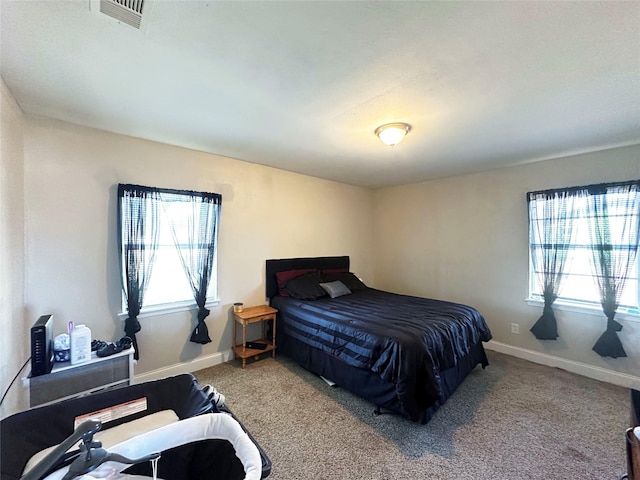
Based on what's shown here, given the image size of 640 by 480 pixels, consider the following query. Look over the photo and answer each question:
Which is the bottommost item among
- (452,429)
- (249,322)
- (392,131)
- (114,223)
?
(452,429)

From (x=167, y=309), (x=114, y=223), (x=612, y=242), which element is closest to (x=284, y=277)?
(x=167, y=309)

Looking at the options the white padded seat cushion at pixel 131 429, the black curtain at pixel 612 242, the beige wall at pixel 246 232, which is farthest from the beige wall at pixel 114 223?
the black curtain at pixel 612 242

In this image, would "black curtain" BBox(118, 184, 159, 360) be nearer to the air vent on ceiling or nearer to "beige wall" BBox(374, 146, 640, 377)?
the air vent on ceiling

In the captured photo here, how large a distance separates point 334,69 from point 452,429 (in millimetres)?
2688

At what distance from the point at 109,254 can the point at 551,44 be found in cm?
348

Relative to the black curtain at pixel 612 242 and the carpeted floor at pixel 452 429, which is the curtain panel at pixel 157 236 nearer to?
the carpeted floor at pixel 452 429

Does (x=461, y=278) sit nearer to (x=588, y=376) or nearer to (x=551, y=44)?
(x=588, y=376)

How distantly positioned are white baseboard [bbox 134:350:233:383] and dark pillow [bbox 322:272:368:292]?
64.7 inches

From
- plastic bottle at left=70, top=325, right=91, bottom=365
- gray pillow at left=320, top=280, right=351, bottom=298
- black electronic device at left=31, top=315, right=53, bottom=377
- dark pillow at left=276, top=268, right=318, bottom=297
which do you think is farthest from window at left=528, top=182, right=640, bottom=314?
black electronic device at left=31, top=315, right=53, bottom=377

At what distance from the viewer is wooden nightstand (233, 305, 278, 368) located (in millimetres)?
3039

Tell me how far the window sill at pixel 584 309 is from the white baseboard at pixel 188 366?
377 cm

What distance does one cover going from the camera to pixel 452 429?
206 centimetres

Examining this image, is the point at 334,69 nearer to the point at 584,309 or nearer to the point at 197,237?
the point at 197,237

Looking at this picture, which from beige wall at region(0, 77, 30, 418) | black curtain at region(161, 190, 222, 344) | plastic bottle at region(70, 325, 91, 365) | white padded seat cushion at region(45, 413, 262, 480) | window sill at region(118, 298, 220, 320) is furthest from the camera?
black curtain at region(161, 190, 222, 344)
